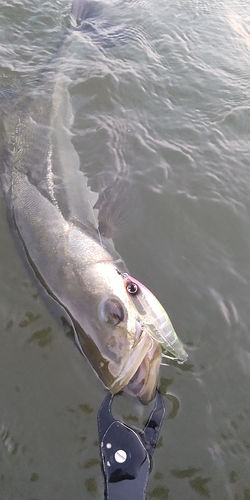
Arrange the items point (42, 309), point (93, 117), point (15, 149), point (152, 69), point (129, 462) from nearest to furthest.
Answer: point (129, 462)
point (42, 309)
point (15, 149)
point (93, 117)
point (152, 69)

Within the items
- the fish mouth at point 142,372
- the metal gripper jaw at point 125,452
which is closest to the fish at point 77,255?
the fish mouth at point 142,372

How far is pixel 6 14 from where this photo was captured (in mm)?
7148

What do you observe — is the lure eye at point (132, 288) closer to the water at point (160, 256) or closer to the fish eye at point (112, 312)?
the fish eye at point (112, 312)

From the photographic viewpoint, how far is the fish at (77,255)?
9.72 ft

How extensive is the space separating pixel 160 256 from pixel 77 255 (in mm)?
942

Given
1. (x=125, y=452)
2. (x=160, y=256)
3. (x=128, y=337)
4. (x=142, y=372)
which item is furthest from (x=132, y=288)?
(x=125, y=452)

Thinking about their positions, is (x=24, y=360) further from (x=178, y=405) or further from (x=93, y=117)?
(x=93, y=117)

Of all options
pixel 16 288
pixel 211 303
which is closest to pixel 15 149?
pixel 16 288

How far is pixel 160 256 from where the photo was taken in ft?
13.4

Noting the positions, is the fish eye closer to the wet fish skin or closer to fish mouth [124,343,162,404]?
the wet fish skin

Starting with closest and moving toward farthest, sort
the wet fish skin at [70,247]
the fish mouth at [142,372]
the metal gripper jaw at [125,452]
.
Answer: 1. the metal gripper jaw at [125,452]
2. the fish mouth at [142,372]
3. the wet fish skin at [70,247]

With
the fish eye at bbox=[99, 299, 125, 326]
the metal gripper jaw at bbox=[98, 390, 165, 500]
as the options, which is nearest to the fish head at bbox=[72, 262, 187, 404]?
the fish eye at bbox=[99, 299, 125, 326]

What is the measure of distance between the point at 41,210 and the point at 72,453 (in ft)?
7.31

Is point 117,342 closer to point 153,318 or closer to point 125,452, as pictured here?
point 153,318
